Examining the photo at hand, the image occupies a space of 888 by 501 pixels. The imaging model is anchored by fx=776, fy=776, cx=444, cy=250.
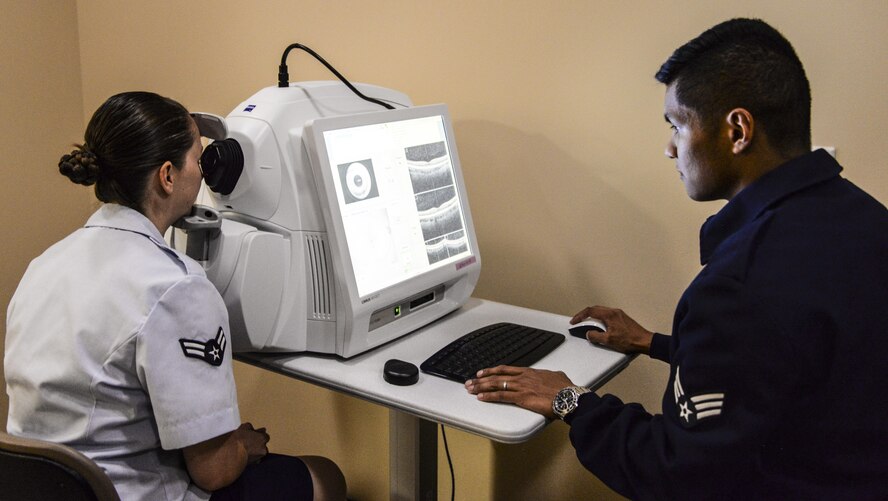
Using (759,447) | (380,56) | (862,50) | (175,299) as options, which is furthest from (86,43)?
(759,447)

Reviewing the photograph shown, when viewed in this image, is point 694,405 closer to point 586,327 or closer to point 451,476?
point 586,327

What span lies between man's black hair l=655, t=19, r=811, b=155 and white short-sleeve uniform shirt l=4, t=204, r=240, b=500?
85cm

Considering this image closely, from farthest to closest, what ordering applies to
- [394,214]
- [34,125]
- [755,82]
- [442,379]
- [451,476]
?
[34,125] → [451,476] → [394,214] → [442,379] → [755,82]

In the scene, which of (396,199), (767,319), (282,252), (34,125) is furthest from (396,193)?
(34,125)

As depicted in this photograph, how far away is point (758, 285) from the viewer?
1.02 meters

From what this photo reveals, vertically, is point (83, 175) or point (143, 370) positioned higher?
point (83, 175)

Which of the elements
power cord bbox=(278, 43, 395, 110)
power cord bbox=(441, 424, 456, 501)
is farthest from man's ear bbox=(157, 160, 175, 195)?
power cord bbox=(441, 424, 456, 501)

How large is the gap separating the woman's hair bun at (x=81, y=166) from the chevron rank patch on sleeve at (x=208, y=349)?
0.32m

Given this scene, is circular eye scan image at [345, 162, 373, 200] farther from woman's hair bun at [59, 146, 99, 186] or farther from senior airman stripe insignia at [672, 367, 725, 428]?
senior airman stripe insignia at [672, 367, 725, 428]

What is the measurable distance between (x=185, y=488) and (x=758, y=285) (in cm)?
97

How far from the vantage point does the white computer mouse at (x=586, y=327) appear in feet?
5.46

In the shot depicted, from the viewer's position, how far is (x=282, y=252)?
4.91 feet

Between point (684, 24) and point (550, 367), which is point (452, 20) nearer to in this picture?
A: point (684, 24)

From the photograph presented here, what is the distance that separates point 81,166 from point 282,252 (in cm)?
39
